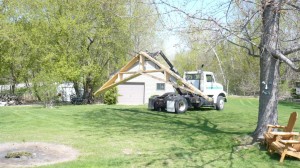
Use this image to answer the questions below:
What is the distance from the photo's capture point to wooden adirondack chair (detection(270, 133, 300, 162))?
24.2 feet

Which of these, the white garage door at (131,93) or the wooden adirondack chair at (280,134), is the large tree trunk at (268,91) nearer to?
the wooden adirondack chair at (280,134)

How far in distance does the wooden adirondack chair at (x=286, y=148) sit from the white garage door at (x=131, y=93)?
21626mm

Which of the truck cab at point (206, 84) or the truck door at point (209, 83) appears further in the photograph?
the truck door at point (209, 83)

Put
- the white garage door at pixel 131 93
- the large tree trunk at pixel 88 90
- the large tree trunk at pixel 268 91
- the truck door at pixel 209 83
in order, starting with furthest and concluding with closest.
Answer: the white garage door at pixel 131 93, the large tree trunk at pixel 88 90, the truck door at pixel 209 83, the large tree trunk at pixel 268 91

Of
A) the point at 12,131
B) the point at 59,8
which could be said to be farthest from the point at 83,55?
the point at 12,131

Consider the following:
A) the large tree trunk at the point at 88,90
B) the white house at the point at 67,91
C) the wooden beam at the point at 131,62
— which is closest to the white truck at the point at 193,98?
the wooden beam at the point at 131,62

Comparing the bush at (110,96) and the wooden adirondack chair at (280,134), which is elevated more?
the bush at (110,96)

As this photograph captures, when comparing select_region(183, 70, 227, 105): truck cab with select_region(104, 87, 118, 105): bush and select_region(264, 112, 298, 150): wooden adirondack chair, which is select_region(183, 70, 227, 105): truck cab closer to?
select_region(104, 87, 118, 105): bush

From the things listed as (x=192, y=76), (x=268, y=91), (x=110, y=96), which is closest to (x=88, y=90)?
(x=110, y=96)

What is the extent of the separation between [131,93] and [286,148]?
2294cm

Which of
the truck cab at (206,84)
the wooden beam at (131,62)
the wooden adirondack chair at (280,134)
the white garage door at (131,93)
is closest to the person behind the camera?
the wooden adirondack chair at (280,134)

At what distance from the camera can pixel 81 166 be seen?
262 inches

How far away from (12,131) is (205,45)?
6801 mm

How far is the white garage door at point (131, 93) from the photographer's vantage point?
29375mm
